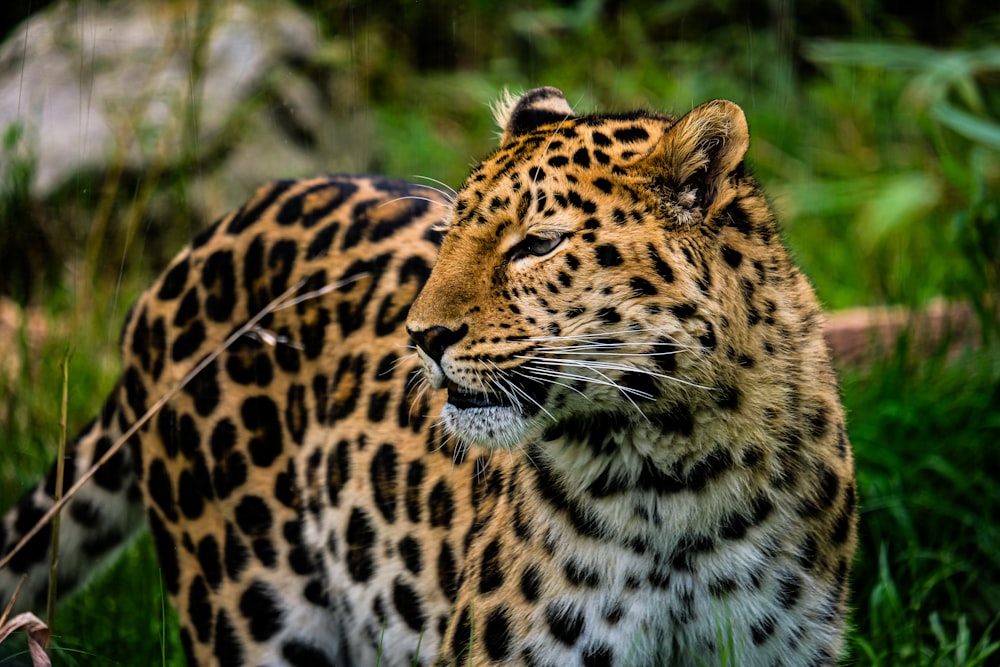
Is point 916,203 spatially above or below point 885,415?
above

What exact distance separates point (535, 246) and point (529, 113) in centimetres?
84

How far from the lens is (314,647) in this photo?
485 cm

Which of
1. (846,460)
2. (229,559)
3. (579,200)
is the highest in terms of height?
(579,200)

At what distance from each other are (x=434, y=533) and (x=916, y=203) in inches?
236

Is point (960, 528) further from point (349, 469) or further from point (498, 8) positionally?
point (498, 8)

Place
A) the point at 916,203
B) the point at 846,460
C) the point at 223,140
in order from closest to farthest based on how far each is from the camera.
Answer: the point at 846,460
the point at 916,203
the point at 223,140

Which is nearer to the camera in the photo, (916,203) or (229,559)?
(229,559)

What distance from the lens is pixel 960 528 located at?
559cm

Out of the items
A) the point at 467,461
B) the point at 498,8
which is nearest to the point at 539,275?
the point at 467,461

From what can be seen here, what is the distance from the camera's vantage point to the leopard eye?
345 centimetres

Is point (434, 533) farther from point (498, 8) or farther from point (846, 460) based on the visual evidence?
point (498, 8)

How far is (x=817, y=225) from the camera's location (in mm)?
10328

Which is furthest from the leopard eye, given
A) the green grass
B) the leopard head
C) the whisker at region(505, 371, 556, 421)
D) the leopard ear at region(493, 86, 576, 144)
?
the green grass

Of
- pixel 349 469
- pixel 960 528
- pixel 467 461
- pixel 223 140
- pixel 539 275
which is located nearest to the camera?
pixel 539 275
